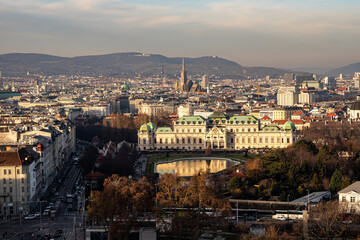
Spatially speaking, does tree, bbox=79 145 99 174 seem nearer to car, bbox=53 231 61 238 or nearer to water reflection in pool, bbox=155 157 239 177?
water reflection in pool, bbox=155 157 239 177

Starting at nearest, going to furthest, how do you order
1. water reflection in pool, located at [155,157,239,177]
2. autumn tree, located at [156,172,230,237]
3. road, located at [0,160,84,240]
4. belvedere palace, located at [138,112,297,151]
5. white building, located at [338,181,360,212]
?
1. autumn tree, located at [156,172,230,237]
2. road, located at [0,160,84,240]
3. white building, located at [338,181,360,212]
4. water reflection in pool, located at [155,157,239,177]
5. belvedere palace, located at [138,112,297,151]

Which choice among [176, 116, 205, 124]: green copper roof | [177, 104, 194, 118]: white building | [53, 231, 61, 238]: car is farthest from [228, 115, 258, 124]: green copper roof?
[53, 231, 61, 238]: car

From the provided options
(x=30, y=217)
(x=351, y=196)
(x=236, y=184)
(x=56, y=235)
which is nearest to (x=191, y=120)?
(x=236, y=184)

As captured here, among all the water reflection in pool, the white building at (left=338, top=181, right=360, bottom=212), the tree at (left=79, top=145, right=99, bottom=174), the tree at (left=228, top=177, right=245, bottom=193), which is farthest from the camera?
the water reflection in pool

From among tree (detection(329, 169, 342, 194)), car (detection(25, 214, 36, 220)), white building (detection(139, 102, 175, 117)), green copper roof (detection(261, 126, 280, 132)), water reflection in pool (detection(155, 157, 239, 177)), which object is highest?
tree (detection(329, 169, 342, 194))

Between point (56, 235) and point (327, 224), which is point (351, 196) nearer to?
point (327, 224)

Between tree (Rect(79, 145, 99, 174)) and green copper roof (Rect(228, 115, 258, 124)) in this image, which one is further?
green copper roof (Rect(228, 115, 258, 124))

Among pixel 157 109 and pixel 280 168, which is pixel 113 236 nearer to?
pixel 280 168
